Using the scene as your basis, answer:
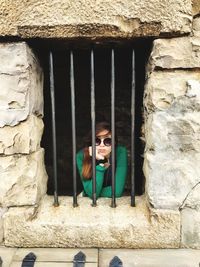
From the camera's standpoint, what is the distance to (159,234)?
1784 millimetres

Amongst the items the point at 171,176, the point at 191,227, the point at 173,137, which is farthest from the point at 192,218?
the point at 173,137

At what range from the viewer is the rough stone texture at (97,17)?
5.48ft

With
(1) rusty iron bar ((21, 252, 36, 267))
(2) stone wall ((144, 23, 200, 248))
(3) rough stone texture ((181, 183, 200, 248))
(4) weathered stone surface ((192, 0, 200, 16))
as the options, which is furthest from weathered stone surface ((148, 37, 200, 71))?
(1) rusty iron bar ((21, 252, 36, 267))

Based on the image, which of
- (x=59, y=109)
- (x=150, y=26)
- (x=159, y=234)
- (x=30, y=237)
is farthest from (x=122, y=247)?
(x=59, y=109)

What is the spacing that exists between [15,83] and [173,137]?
3.07 feet

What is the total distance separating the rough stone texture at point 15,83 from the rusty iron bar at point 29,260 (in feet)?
2.41

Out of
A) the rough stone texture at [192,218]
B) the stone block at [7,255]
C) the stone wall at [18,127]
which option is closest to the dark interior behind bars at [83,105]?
the stone wall at [18,127]

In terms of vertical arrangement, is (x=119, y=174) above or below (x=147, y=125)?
below

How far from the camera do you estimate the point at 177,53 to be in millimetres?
1708

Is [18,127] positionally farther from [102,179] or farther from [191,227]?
[191,227]

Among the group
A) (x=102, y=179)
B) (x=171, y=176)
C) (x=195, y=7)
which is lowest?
(x=102, y=179)

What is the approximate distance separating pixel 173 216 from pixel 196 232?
161 mm

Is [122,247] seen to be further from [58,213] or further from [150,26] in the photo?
[150,26]

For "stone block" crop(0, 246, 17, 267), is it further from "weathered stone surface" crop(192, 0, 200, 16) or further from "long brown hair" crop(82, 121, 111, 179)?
"weathered stone surface" crop(192, 0, 200, 16)
